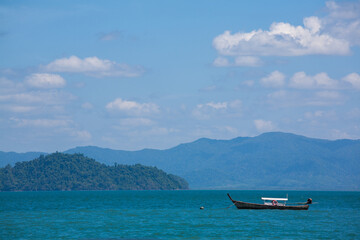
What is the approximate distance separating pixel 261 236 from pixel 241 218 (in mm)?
32352

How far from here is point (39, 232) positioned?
93750mm

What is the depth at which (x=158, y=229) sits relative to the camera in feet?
323

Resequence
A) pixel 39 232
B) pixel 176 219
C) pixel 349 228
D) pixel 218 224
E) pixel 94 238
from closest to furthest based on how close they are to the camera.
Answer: pixel 94 238
pixel 39 232
pixel 349 228
pixel 218 224
pixel 176 219

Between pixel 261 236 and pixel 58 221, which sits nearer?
pixel 261 236

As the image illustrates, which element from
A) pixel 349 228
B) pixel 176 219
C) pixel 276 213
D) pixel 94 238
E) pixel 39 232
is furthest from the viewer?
pixel 276 213

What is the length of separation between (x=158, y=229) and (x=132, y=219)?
22.1 meters

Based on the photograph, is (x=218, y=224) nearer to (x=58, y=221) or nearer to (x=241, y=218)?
(x=241, y=218)

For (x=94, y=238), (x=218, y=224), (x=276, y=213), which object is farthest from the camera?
(x=276, y=213)

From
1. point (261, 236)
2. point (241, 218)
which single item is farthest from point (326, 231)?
point (241, 218)

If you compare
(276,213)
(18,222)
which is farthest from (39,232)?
(276,213)

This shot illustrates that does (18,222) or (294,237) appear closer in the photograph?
(294,237)

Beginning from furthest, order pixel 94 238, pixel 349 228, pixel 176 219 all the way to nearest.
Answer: pixel 176 219 < pixel 349 228 < pixel 94 238

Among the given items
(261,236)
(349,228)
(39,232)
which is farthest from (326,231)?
(39,232)

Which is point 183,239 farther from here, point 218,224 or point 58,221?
point 58,221
